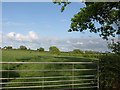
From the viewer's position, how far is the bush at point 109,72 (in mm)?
7398

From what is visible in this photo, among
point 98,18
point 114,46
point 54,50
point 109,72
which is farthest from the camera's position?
point 54,50

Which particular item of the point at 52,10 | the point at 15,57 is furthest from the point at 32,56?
the point at 52,10

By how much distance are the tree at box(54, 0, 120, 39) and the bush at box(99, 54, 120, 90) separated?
1992 mm

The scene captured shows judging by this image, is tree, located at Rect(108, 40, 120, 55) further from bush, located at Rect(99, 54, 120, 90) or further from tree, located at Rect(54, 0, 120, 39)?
tree, located at Rect(54, 0, 120, 39)

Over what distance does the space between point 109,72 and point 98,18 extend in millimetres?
2639

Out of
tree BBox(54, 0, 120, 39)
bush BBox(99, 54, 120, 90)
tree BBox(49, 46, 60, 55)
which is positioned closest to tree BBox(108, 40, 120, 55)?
bush BBox(99, 54, 120, 90)

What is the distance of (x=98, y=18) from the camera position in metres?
9.56

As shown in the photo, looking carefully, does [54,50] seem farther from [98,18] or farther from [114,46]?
[114,46]

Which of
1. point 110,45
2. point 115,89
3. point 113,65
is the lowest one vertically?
point 115,89

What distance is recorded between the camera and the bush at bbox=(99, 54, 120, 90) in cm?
740

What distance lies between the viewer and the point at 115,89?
7.45 metres

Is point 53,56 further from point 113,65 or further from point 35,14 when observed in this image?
point 113,65

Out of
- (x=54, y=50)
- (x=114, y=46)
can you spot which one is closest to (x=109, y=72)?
(x=114, y=46)

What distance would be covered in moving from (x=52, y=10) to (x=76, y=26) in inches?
37.5
